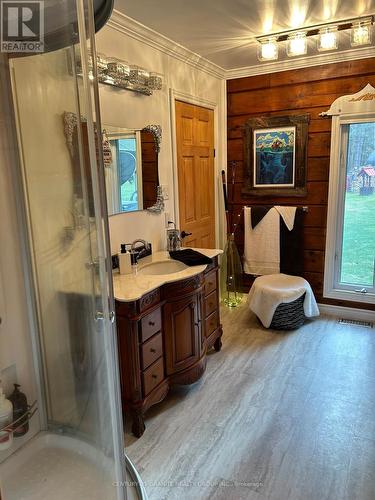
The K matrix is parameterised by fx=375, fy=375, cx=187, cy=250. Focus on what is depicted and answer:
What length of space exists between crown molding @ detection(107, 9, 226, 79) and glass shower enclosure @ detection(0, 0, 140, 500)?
107 cm

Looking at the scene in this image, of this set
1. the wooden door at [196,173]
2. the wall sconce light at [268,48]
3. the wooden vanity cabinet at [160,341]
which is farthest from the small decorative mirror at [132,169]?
the wall sconce light at [268,48]

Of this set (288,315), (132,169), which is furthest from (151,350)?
(288,315)

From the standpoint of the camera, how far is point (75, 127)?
1.36 meters

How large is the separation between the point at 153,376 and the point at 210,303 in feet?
2.76

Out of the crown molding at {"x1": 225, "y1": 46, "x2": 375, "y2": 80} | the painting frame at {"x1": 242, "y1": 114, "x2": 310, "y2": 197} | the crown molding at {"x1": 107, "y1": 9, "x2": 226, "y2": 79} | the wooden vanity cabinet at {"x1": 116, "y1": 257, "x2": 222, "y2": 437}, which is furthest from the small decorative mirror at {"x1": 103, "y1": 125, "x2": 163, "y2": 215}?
the crown molding at {"x1": 225, "y1": 46, "x2": 375, "y2": 80}

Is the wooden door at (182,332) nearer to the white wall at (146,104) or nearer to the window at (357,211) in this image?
the white wall at (146,104)

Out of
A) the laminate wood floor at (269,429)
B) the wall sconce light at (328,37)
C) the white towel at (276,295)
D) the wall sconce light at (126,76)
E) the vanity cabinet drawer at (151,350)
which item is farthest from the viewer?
the white towel at (276,295)

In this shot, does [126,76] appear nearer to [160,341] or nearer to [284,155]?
[160,341]

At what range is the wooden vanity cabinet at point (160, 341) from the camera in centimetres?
205

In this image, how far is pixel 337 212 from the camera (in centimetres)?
362

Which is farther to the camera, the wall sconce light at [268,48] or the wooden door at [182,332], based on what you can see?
the wall sconce light at [268,48]

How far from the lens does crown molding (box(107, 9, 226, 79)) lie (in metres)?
2.41

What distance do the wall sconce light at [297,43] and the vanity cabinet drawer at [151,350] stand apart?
2344 mm
